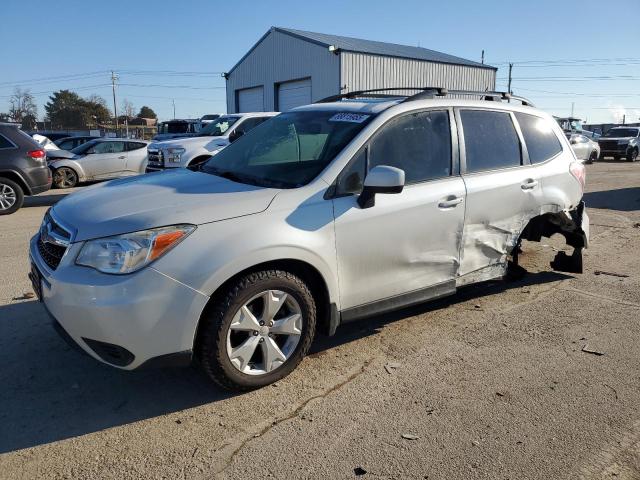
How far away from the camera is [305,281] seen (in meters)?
3.48

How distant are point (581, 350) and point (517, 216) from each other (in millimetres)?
1257

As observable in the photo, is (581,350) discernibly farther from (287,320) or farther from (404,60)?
(404,60)

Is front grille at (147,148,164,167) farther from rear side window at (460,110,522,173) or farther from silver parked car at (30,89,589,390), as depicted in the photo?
rear side window at (460,110,522,173)

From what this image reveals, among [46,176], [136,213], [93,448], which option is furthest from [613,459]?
[46,176]

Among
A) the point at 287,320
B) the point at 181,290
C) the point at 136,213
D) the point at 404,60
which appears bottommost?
the point at 287,320

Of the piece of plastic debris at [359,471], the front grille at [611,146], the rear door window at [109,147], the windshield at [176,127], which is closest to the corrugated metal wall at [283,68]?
the windshield at [176,127]

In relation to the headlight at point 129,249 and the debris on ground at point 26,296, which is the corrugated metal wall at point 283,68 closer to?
the debris on ground at point 26,296

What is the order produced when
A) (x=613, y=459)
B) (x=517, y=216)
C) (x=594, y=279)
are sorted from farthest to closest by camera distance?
(x=594, y=279) < (x=517, y=216) < (x=613, y=459)

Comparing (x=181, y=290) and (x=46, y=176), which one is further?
→ (x=46, y=176)

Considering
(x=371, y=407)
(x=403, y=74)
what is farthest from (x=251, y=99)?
(x=371, y=407)

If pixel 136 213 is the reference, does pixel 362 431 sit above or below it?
below

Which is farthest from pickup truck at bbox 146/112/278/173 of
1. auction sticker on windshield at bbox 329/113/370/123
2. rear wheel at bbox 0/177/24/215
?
auction sticker on windshield at bbox 329/113/370/123

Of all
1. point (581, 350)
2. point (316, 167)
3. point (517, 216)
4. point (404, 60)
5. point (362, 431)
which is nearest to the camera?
point (362, 431)

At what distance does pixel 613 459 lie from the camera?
274cm
